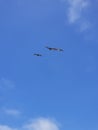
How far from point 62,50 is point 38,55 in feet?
50.6

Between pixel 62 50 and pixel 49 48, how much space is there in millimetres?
7447

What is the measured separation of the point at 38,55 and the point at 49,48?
8.53m

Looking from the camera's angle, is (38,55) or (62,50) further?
(38,55)

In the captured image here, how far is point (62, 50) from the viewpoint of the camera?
440ft

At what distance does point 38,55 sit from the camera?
144875 millimetres

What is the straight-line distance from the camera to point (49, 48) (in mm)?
138750
